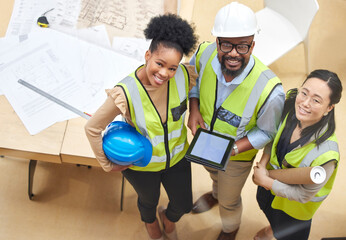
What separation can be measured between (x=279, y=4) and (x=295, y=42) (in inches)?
12.4

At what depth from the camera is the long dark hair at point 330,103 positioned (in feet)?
4.42

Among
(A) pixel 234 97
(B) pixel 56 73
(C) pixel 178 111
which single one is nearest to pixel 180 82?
(C) pixel 178 111

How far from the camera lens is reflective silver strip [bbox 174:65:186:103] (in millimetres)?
1504

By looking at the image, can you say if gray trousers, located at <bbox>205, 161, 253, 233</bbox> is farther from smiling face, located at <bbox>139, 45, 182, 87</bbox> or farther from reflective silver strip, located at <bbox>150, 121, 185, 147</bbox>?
smiling face, located at <bbox>139, 45, 182, 87</bbox>

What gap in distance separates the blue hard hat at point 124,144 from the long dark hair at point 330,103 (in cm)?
59

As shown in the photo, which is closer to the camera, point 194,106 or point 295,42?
point 194,106

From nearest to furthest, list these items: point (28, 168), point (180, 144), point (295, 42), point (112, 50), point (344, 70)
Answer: point (180, 144) < point (112, 50) < point (28, 168) < point (295, 42) < point (344, 70)

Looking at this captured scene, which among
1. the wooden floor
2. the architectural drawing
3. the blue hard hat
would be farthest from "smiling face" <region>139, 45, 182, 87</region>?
the wooden floor

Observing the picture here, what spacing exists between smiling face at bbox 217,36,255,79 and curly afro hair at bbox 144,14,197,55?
0.17 meters

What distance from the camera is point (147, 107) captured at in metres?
1.46

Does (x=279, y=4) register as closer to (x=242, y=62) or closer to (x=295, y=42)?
(x=295, y=42)

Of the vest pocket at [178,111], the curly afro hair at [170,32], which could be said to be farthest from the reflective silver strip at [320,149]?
the curly afro hair at [170,32]

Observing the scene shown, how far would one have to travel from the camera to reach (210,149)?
5.19ft

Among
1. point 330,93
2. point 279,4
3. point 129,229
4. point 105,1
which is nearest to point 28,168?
point 129,229
